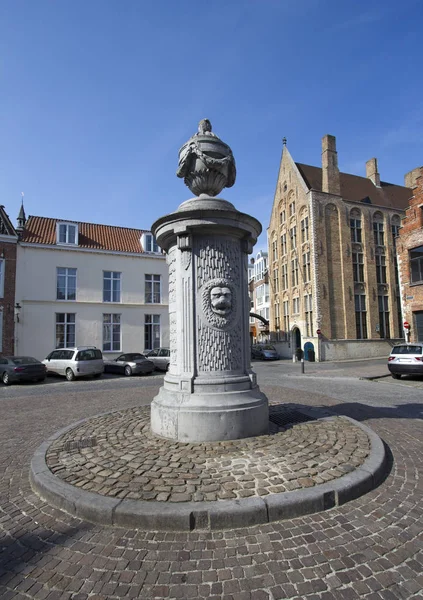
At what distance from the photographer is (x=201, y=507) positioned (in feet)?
9.43

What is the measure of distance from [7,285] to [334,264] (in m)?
26.4

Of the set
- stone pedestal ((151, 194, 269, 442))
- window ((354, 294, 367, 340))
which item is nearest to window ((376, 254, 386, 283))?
window ((354, 294, 367, 340))

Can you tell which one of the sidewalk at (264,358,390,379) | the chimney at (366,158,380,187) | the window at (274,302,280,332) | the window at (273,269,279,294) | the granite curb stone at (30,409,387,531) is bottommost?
the sidewalk at (264,358,390,379)

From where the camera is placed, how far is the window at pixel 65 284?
22.3 metres

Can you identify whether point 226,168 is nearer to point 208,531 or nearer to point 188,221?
point 188,221

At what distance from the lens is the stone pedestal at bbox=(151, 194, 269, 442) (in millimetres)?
4754

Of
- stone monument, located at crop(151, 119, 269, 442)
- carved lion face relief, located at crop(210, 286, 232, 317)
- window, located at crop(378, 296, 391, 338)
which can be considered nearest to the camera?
stone monument, located at crop(151, 119, 269, 442)

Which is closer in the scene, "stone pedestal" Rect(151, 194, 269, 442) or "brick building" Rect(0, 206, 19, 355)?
"stone pedestal" Rect(151, 194, 269, 442)

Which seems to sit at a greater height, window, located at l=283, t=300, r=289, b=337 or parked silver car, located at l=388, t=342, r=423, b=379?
window, located at l=283, t=300, r=289, b=337

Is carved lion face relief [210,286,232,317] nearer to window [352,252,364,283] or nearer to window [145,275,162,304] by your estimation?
window [145,275,162,304]

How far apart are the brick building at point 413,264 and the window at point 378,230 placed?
10660 millimetres

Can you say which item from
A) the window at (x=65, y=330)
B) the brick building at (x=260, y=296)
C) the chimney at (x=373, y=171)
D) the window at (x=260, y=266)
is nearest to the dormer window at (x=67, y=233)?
the window at (x=65, y=330)

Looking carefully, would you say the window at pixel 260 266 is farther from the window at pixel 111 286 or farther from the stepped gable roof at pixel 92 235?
the window at pixel 111 286

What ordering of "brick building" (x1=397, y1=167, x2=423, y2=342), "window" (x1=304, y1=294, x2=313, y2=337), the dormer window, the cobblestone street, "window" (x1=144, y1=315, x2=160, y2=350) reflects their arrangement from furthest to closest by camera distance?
"window" (x1=304, y1=294, x2=313, y2=337) < "window" (x1=144, y1=315, x2=160, y2=350) < the dormer window < "brick building" (x1=397, y1=167, x2=423, y2=342) < the cobblestone street
